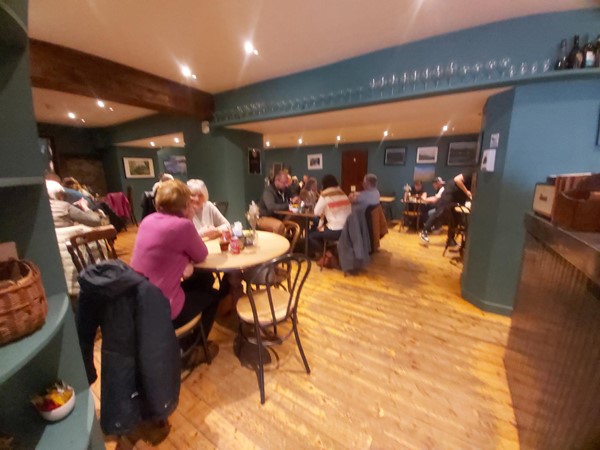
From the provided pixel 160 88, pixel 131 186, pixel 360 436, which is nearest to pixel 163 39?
pixel 160 88

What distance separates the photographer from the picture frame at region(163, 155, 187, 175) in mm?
7793

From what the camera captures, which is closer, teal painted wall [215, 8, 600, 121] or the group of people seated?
teal painted wall [215, 8, 600, 121]

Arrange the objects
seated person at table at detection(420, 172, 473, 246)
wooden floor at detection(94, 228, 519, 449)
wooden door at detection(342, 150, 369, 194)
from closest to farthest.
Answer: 1. wooden floor at detection(94, 228, 519, 449)
2. seated person at table at detection(420, 172, 473, 246)
3. wooden door at detection(342, 150, 369, 194)

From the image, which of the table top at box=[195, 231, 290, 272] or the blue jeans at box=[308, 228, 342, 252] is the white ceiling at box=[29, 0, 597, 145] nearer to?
the blue jeans at box=[308, 228, 342, 252]

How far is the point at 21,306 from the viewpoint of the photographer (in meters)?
0.59

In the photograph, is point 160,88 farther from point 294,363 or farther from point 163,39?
point 294,363

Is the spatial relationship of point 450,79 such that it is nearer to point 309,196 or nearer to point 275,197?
point 309,196

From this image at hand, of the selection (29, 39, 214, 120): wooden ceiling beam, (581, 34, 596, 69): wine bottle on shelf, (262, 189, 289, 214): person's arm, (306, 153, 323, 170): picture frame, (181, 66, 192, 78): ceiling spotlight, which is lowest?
(262, 189, 289, 214): person's arm

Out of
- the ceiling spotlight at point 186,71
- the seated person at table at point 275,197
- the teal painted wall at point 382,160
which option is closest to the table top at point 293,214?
the seated person at table at point 275,197

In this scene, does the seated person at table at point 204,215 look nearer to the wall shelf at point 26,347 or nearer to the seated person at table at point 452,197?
the wall shelf at point 26,347

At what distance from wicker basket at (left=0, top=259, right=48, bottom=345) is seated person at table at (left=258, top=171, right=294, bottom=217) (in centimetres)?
328

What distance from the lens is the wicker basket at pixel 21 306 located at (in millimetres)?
562

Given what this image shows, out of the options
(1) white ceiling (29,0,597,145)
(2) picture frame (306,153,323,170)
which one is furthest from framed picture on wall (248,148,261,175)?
(2) picture frame (306,153,323,170)

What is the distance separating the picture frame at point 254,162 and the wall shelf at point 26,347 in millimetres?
3774
